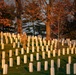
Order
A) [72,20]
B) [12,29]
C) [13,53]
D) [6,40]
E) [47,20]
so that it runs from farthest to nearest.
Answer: [12,29]
[72,20]
[47,20]
[6,40]
[13,53]

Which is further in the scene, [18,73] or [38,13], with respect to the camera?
[38,13]

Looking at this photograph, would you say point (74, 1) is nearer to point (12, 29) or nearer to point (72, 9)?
point (72, 9)

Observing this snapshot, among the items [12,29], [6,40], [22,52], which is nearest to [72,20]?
[12,29]

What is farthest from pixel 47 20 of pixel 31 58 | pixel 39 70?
pixel 39 70

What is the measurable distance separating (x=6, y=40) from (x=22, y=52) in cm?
432

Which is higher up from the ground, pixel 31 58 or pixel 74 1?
pixel 74 1

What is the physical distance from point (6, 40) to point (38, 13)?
6429 millimetres

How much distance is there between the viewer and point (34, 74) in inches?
471

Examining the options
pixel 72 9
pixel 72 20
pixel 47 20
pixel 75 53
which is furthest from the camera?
pixel 72 20

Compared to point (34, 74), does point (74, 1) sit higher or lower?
higher

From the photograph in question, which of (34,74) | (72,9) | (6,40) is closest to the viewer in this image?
(34,74)

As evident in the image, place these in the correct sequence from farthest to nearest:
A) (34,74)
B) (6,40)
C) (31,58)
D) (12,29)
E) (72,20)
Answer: (12,29) < (72,20) < (6,40) < (31,58) < (34,74)

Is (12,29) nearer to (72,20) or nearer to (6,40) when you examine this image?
(72,20)

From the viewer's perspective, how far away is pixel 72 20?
34594 mm
